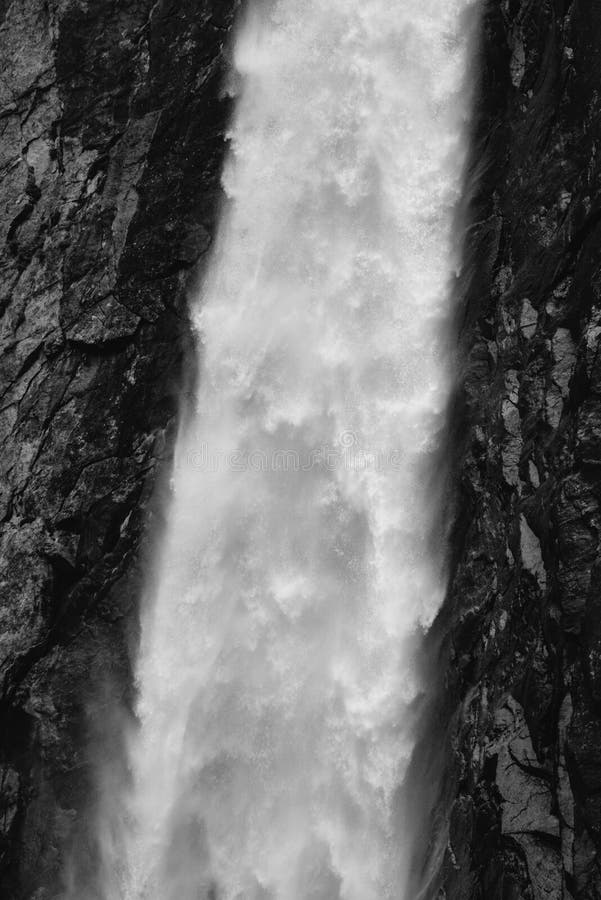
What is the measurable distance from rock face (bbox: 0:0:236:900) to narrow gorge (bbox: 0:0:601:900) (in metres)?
0.06

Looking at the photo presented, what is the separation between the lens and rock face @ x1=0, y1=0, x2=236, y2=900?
19938mm

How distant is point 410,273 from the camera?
1888 cm

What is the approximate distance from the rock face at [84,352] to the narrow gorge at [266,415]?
59 mm

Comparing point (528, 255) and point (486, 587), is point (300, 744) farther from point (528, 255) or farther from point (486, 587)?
point (528, 255)

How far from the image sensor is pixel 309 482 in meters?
19.1

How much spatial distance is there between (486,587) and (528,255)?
18.5 ft

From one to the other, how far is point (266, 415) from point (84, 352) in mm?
4195

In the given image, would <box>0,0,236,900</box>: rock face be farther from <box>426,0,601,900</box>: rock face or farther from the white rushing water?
<box>426,0,601,900</box>: rock face

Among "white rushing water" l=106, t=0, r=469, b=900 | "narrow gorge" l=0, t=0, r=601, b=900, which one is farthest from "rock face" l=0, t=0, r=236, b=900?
"white rushing water" l=106, t=0, r=469, b=900

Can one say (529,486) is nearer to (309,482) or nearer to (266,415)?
(309,482)

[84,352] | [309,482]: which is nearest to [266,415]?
[309,482]

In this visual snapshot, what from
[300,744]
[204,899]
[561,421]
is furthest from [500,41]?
[204,899]

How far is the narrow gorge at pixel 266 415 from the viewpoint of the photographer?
54.6ft

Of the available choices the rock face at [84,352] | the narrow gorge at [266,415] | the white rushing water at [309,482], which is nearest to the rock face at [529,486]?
the narrow gorge at [266,415]
